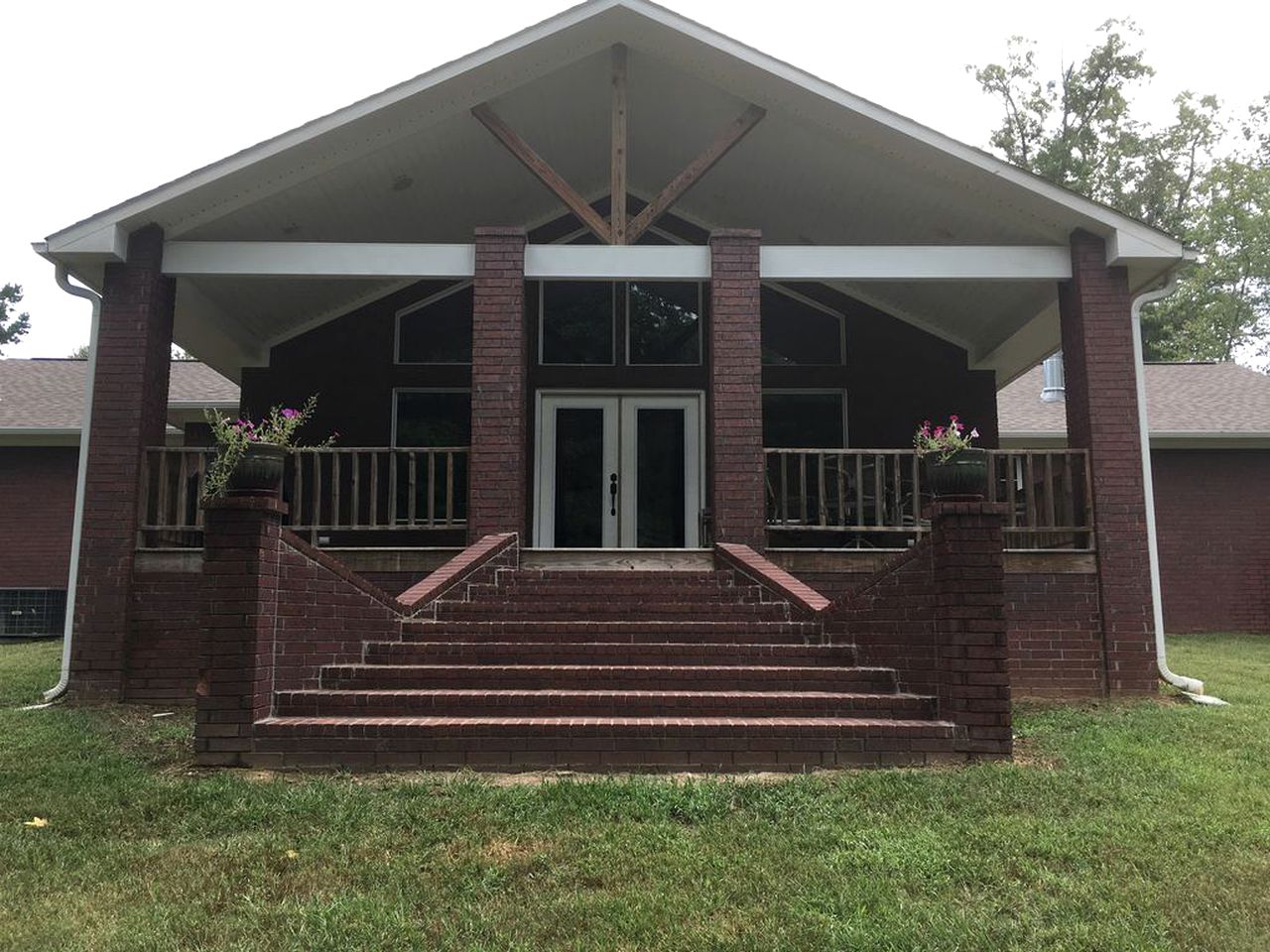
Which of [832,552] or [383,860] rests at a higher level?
[832,552]

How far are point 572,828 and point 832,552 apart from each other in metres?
4.83

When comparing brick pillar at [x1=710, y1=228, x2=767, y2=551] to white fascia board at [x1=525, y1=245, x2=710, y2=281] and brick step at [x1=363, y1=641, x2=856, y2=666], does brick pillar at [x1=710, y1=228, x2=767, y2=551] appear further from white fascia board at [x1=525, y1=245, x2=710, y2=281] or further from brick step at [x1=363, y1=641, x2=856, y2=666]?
brick step at [x1=363, y1=641, x2=856, y2=666]

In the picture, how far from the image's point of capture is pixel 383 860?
11.8 feet

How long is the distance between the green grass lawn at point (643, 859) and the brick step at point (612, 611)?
216cm

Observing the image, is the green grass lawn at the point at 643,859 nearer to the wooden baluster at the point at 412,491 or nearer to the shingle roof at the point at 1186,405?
the wooden baluster at the point at 412,491

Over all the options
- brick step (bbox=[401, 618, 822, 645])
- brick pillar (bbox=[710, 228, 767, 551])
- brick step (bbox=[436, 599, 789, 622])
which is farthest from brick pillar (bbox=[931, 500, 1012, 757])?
brick pillar (bbox=[710, 228, 767, 551])

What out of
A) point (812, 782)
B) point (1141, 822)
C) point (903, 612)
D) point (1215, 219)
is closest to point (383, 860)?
point (812, 782)

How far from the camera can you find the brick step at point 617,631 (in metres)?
6.59

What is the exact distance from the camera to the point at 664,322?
1145 cm

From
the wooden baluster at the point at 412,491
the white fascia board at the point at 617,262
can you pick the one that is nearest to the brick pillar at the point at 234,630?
the wooden baluster at the point at 412,491

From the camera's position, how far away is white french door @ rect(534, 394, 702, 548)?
10906mm

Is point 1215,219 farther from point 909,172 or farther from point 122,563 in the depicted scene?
point 122,563

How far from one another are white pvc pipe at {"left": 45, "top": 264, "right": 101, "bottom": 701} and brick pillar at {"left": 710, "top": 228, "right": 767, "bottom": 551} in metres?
5.20

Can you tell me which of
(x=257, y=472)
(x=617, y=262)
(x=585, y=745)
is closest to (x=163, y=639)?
(x=257, y=472)
